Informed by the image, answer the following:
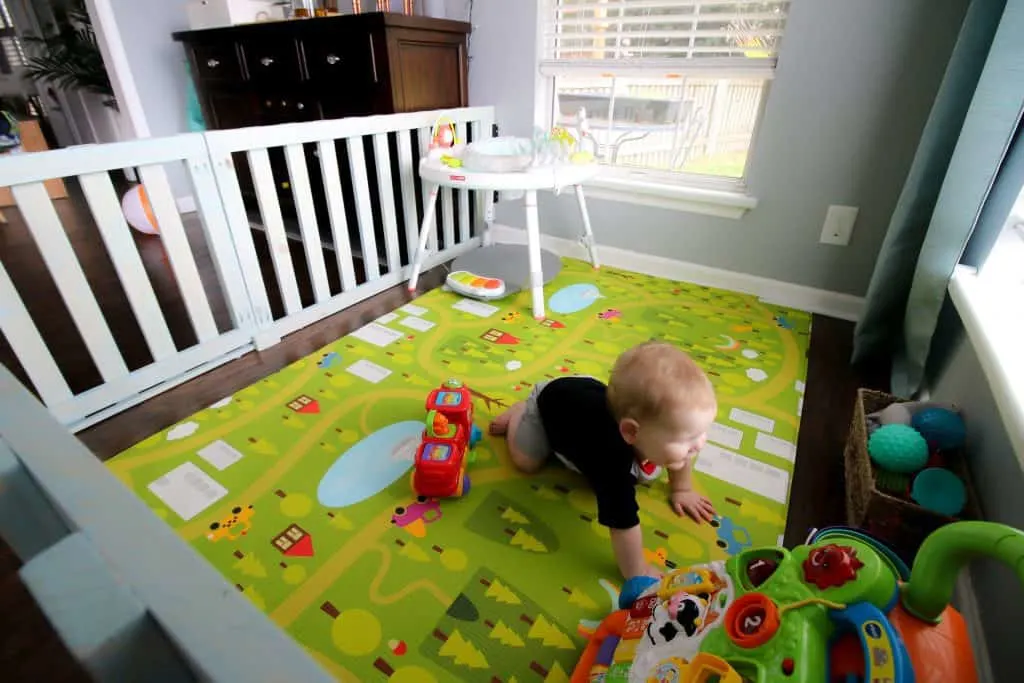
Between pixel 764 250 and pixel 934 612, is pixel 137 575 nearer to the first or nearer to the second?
pixel 934 612

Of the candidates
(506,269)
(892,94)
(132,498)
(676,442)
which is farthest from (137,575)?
(892,94)

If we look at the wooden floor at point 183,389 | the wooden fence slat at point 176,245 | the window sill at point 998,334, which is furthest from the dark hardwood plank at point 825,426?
the wooden fence slat at point 176,245

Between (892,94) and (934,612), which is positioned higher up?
(892,94)

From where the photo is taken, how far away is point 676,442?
778 mm

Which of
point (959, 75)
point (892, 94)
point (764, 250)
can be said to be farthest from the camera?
point (764, 250)

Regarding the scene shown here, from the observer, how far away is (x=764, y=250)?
1901 millimetres

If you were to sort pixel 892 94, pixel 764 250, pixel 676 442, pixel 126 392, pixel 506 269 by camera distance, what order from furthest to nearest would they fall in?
pixel 506 269 < pixel 764 250 < pixel 892 94 < pixel 126 392 < pixel 676 442

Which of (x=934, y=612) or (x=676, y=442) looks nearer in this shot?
(x=934, y=612)

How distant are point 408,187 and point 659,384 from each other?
4.99 feet

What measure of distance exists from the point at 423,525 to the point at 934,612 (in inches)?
30.5

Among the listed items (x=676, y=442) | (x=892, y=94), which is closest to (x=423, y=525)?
(x=676, y=442)

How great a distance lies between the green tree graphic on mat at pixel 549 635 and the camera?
0.81 meters

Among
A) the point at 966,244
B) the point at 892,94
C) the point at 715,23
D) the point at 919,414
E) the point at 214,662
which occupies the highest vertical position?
the point at 715,23

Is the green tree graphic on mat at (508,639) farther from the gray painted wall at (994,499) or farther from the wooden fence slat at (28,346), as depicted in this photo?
the wooden fence slat at (28,346)
